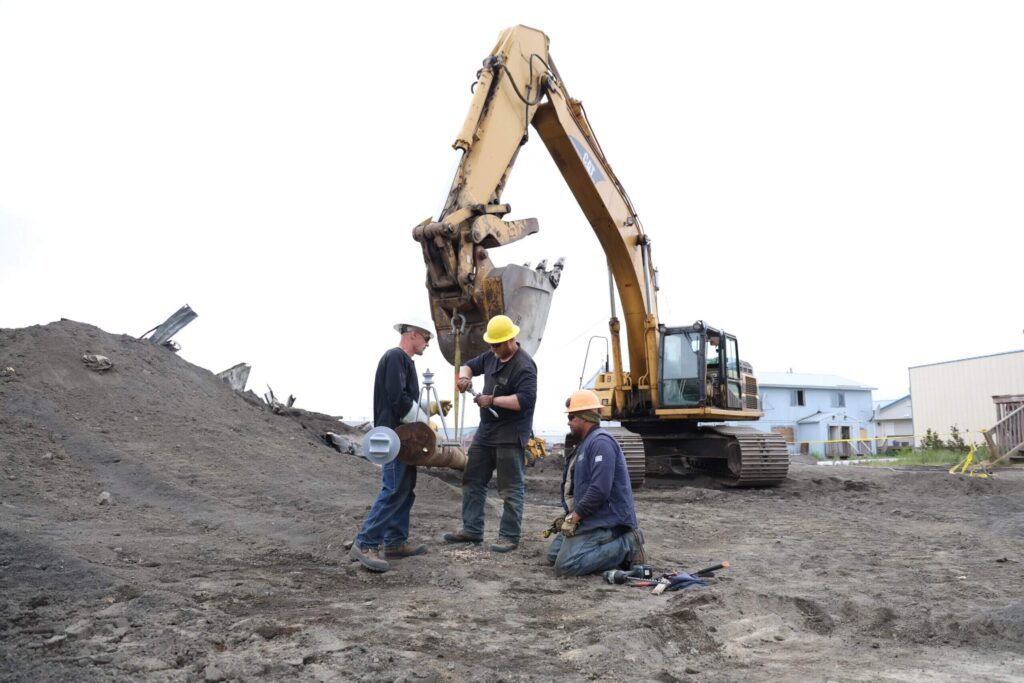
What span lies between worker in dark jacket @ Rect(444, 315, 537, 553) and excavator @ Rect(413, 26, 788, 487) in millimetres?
975

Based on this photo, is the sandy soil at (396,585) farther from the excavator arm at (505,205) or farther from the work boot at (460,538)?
the excavator arm at (505,205)

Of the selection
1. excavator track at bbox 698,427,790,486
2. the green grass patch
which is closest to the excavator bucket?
excavator track at bbox 698,427,790,486

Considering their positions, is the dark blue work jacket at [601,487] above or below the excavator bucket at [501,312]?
below

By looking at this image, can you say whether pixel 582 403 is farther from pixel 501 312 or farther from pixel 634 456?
pixel 634 456

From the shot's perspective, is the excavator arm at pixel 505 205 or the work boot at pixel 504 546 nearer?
the work boot at pixel 504 546

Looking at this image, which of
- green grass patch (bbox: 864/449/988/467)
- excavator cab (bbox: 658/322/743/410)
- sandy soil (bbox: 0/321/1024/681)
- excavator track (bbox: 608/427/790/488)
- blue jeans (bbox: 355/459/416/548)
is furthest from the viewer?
green grass patch (bbox: 864/449/988/467)

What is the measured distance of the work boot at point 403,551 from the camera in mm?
5160

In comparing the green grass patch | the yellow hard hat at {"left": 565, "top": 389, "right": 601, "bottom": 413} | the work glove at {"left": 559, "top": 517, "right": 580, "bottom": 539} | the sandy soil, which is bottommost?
the sandy soil

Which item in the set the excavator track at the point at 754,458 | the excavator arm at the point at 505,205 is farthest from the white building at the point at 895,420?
the excavator arm at the point at 505,205

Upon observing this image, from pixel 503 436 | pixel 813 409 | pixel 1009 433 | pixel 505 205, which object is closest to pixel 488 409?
pixel 503 436

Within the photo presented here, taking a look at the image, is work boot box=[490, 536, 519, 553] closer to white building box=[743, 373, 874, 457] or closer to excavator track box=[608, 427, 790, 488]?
excavator track box=[608, 427, 790, 488]

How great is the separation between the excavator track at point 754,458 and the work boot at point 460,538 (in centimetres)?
675

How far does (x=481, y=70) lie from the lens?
26.1 feet

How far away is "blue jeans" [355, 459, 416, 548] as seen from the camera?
4988 millimetres
